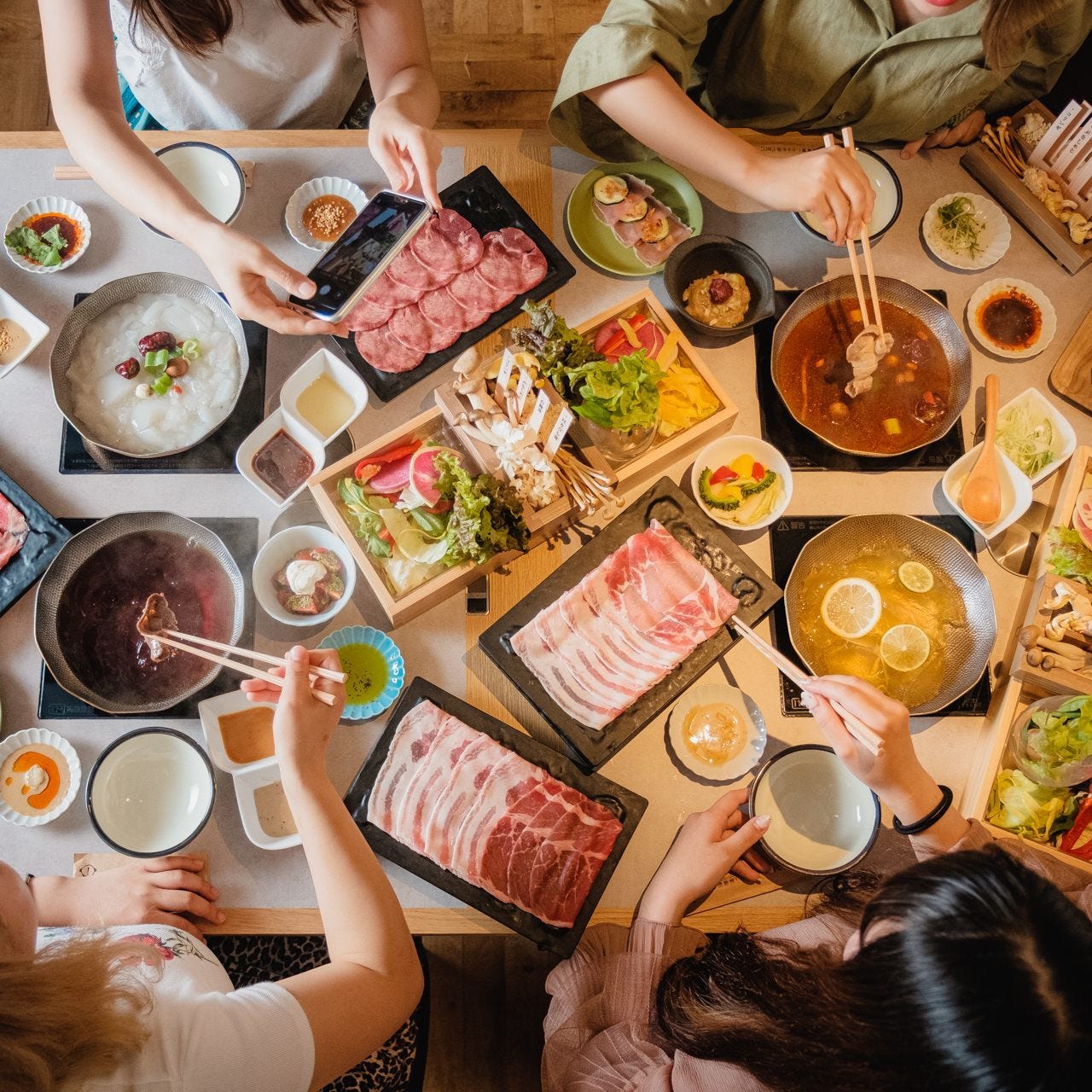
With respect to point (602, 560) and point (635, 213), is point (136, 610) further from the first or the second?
point (635, 213)

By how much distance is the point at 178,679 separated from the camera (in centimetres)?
193

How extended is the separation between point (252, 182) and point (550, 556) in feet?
4.35

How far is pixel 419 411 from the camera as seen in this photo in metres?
2.20

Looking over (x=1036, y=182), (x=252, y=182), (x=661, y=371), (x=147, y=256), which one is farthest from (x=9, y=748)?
(x=1036, y=182)

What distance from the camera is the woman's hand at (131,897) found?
1818 mm

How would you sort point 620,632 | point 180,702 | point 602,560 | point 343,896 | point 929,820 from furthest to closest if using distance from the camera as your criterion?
1. point 602,560
2. point 620,632
3. point 180,702
4. point 929,820
5. point 343,896

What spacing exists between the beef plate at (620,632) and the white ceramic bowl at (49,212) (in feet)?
5.10

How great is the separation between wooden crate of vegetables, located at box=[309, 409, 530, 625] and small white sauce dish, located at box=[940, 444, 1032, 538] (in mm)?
1101

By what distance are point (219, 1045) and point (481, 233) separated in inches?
76.4

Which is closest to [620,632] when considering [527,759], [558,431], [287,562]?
[527,759]

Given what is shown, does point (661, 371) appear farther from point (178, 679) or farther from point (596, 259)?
point (178, 679)

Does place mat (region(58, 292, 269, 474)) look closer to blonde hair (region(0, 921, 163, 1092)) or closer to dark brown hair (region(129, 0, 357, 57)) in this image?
dark brown hair (region(129, 0, 357, 57))

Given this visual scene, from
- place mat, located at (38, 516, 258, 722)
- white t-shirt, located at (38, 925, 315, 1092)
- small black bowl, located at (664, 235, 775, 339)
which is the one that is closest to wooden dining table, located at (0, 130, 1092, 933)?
place mat, located at (38, 516, 258, 722)

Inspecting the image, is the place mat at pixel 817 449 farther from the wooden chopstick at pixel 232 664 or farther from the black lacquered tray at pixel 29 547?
the black lacquered tray at pixel 29 547
